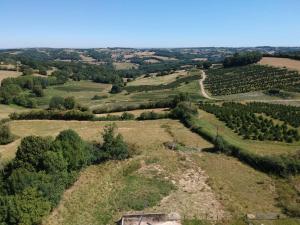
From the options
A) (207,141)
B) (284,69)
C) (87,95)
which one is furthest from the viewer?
(87,95)

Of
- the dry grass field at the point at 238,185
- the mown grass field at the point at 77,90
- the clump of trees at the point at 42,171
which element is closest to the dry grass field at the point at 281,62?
the mown grass field at the point at 77,90

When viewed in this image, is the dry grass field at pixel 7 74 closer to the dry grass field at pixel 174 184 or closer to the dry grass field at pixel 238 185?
the dry grass field at pixel 174 184

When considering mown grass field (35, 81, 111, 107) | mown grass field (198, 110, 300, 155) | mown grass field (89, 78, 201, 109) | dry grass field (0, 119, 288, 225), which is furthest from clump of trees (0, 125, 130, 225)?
mown grass field (35, 81, 111, 107)

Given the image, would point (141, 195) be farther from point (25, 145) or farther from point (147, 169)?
point (25, 145)

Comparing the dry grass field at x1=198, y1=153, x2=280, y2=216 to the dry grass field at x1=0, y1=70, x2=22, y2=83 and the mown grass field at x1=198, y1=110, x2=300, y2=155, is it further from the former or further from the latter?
the dry grass field at x1=0, y1=70, x2=22, y2=83

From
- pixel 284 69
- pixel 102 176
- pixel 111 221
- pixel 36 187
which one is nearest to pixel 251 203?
pixel 111 221

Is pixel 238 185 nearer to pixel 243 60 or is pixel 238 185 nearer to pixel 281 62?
pixel 281 62
